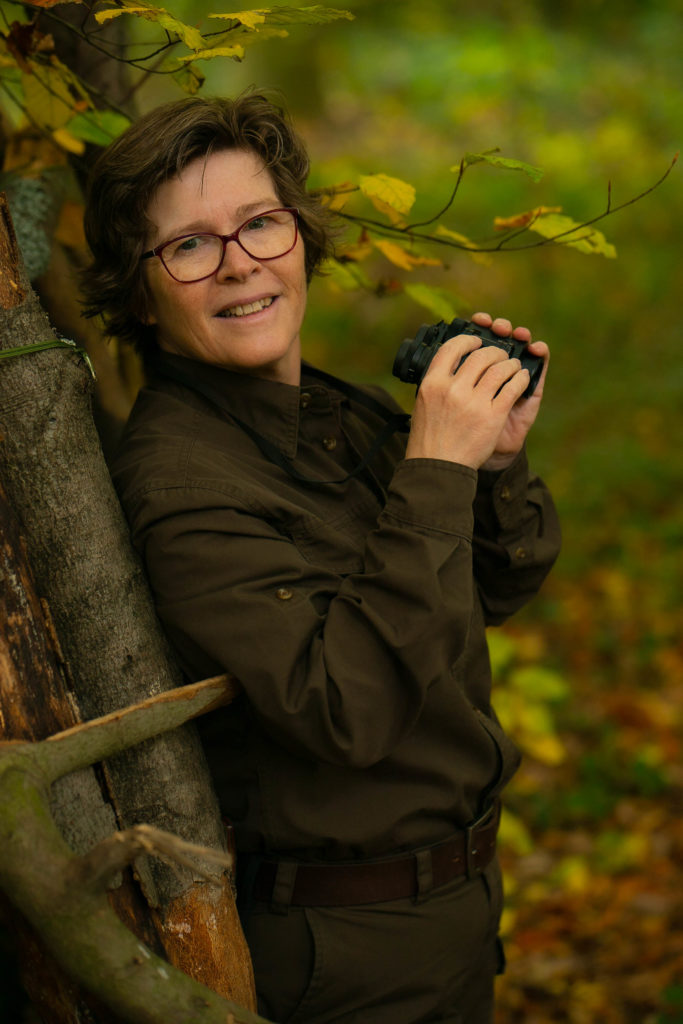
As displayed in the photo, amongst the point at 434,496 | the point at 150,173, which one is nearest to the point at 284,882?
the point at 434,496

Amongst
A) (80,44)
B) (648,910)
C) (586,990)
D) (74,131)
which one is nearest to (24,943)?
(74,131)

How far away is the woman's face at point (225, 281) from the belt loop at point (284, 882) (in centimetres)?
95

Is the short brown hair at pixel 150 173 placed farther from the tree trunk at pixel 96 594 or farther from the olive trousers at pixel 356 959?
the olive trousers at pixel 356 959

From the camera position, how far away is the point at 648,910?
145 inches

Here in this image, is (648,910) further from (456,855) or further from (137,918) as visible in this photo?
(137,918)

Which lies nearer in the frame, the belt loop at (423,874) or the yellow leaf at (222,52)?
the yellow leaf at (222,52)

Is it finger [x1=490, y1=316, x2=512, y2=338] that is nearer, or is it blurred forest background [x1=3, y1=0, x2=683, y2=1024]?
finger [x1=490, y1=316, x2=512, y2=338]

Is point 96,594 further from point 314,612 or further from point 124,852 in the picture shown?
point 124,852

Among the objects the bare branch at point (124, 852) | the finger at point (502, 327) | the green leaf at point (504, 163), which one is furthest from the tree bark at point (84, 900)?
the green leaf at point (504, 163)

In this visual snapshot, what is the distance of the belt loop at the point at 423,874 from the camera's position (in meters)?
1.79

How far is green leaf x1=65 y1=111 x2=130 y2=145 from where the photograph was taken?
2.14 m

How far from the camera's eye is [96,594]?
157 centimetres

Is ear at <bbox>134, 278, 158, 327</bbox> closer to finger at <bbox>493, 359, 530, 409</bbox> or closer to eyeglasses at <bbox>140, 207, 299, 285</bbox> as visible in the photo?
eyeglasses at <bbox>140, 207, 299, 285</bbox>

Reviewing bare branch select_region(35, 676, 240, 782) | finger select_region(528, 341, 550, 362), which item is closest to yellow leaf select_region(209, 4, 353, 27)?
finger select_region(528, 341, 550, 362)
